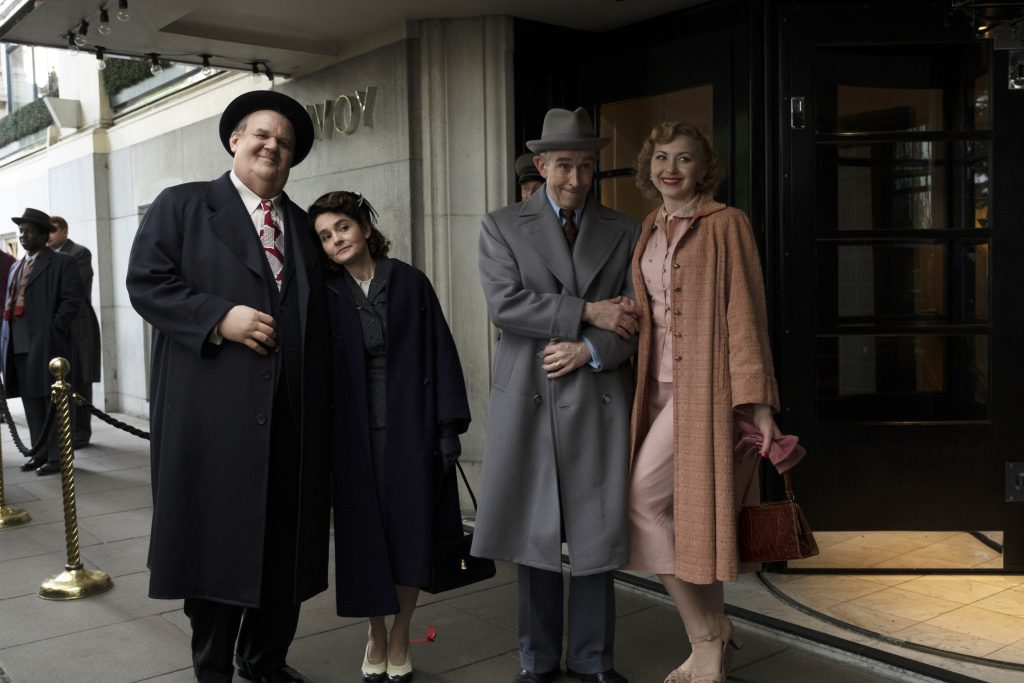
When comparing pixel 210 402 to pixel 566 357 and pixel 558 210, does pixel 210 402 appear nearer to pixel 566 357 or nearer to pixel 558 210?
pixel 566 357

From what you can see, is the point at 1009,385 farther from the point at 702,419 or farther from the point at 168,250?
the point at 168,250

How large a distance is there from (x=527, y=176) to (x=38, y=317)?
5.13 meters

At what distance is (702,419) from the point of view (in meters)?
3.25

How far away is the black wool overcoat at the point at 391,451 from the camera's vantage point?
3.42 metres

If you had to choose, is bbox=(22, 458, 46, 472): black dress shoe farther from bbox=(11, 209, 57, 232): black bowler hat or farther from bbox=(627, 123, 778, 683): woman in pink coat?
bbox=(627, 123, 778, 683): woman in pink coat

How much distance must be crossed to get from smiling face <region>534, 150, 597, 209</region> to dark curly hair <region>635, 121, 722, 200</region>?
199 millimetres

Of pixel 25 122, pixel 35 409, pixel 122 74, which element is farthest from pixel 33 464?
pixel 25 122

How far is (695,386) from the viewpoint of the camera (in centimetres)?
326

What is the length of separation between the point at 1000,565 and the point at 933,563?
33 cm

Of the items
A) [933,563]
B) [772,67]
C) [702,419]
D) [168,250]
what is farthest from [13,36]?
[933,563]

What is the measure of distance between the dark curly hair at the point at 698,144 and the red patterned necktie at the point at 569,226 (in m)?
0.31

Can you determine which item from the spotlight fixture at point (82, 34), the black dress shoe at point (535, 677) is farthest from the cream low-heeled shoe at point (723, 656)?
the spotlight fixture at point (82, 34)

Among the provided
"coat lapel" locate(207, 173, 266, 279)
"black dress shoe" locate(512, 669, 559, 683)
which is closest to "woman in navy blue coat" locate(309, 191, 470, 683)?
"coat lapel" locate(207, 173, 266, 279)

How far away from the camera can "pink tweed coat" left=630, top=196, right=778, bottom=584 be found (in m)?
3.22
